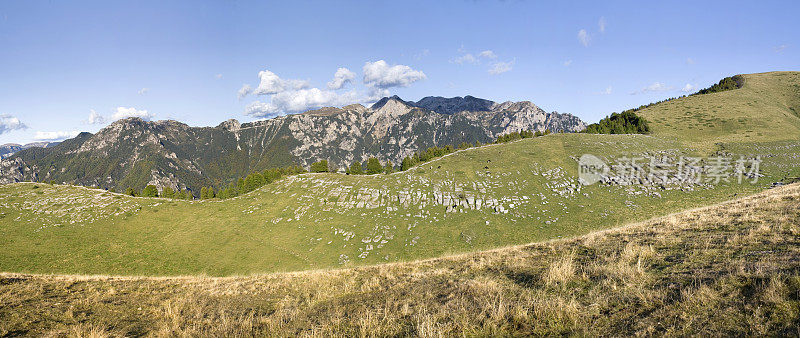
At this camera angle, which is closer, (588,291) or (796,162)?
(588,291)

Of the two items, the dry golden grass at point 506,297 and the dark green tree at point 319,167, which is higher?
the dark green tree at point 319,167

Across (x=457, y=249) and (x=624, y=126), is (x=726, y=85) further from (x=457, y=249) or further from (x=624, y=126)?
(x=457, y=249)

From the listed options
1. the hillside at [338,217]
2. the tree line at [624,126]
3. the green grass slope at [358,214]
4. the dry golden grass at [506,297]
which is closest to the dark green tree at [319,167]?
the green grass slope at [358,214]

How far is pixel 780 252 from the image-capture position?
28.7ft

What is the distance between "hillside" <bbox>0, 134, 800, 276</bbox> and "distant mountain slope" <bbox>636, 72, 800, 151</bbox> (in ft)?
34.4

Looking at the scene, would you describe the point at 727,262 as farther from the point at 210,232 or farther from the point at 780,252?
the point at 210,232

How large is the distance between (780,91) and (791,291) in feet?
597

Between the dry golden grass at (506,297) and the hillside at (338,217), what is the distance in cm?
2568

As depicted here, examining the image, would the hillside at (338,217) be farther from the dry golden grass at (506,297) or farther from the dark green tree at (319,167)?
the dry golden grass at (506,297)

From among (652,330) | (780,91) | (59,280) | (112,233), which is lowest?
(112,233)

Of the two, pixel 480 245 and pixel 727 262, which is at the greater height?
pixel 727 262

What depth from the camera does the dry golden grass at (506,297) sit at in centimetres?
577

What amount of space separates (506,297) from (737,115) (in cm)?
12732

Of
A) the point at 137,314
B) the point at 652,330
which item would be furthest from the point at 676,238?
the point at 137,314
